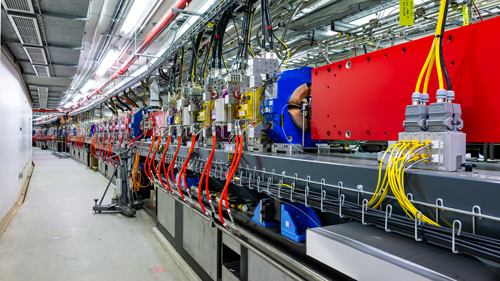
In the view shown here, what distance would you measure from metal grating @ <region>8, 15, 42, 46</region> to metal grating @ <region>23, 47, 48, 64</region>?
1.22 feet

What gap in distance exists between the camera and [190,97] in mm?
3330

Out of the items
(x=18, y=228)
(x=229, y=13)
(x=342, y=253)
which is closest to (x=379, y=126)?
(x=342, y=253)

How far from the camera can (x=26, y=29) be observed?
3.72 m

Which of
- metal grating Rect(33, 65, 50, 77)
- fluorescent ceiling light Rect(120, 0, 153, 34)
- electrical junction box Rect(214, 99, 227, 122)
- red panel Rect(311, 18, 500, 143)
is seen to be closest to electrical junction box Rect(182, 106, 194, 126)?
electrical junction box Rect(214, 99, 227, 122)

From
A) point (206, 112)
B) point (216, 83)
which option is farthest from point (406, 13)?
point (206, 112)

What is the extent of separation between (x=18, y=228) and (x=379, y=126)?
16.4 ft

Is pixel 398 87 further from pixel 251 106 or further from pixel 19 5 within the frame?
pixel 19 5

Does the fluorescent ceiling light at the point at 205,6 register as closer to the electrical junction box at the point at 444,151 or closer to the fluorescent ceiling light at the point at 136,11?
the fluorescent ceiling light at the point at 136,11

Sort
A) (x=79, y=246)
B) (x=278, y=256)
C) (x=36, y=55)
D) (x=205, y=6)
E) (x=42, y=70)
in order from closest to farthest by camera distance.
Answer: (x=278, y=256) → (x=205, y=6) → (x=79, y=246) → (x=36, y=55) → (x=42, y=70)

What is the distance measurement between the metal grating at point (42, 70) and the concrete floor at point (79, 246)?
8.55 feet

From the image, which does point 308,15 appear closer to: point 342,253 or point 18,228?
point 342,253

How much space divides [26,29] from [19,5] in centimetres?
76

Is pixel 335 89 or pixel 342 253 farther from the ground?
pixel 335 89

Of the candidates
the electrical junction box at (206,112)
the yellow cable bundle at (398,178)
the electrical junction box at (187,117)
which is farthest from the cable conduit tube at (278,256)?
the electrical junction box at (187,117)
